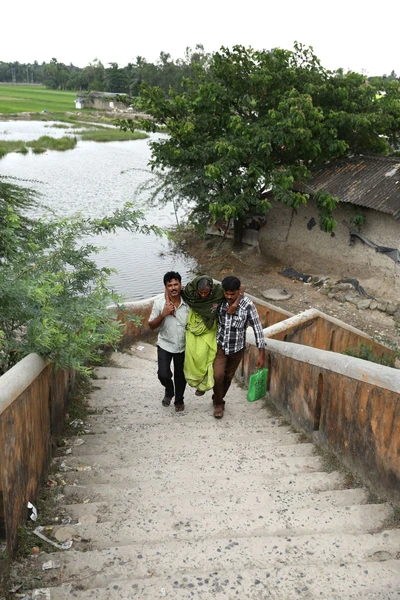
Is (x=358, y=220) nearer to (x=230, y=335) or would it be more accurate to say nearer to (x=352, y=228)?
(x=352, y=228)

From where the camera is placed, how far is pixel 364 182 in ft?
52.9

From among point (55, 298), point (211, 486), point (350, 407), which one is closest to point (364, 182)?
point (350, 407)

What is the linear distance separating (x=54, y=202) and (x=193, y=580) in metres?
25.6

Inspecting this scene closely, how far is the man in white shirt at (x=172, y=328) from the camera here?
550 cm

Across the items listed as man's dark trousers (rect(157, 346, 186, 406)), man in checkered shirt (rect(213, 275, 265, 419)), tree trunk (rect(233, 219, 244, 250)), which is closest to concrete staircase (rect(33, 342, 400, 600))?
man in checkered shirt (rect(213, 275, 265, 419))

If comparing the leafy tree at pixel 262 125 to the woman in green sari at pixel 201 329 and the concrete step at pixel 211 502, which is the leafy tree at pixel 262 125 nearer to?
the woman in green sari at pixel 201 329

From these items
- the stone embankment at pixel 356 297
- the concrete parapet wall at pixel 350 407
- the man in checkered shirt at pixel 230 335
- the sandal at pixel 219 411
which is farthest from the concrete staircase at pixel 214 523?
the stone embankment at pixel 356 297

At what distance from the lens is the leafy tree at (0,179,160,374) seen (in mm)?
3932

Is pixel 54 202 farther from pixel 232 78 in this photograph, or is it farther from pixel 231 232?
pixel 232 78

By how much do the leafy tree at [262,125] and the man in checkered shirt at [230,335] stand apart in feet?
33.3

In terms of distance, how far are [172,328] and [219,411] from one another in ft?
3.32

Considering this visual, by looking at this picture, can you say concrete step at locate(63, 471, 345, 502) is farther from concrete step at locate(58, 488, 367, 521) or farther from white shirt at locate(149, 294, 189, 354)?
white shirt at locate(149, 294, 189, 354)

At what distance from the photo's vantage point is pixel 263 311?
38.4ft

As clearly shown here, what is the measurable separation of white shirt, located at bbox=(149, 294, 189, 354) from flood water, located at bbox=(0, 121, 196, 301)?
8.31 ft
